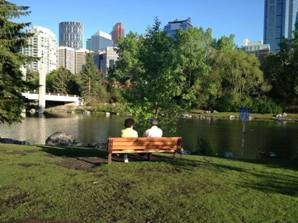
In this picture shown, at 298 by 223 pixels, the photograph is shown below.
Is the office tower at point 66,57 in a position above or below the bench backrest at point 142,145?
above

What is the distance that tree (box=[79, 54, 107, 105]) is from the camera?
306ft

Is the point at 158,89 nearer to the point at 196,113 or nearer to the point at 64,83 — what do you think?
the point at 196,113

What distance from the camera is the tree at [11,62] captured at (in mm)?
16094

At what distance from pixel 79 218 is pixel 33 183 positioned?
2322 mm

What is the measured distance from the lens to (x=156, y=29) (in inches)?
862

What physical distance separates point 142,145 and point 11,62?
8.65 m

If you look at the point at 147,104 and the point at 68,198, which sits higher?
the point at 147,104

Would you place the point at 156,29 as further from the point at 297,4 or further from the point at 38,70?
the point at 297,4

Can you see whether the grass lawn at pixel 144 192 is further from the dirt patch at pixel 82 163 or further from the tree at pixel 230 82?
the tree at pixel 230 82

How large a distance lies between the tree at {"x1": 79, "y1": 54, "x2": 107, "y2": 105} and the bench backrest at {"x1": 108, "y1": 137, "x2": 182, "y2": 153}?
81.8 metres

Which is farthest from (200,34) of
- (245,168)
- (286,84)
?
(245,168)

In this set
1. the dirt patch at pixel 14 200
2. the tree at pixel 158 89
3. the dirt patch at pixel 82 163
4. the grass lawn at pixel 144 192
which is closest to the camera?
the grass lawn at pixel 144 192

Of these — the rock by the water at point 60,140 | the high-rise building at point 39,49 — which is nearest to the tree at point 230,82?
the high-rise building at point 39,49

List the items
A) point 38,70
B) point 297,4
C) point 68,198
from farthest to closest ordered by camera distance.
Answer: point 297,4 → point 38,70 → point 68,198
